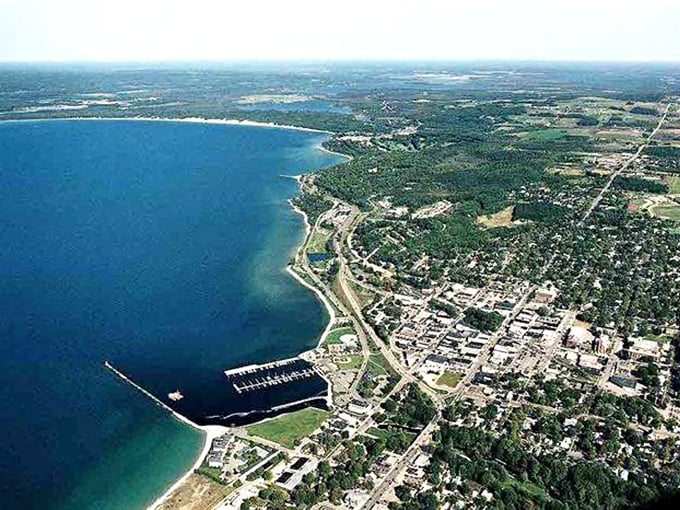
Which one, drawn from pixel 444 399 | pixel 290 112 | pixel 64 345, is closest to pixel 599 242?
pixel 444 399

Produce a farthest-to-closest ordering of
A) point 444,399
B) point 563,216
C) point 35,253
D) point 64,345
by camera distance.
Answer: point 563,216, point 35,253, point 64,345, point 444,399

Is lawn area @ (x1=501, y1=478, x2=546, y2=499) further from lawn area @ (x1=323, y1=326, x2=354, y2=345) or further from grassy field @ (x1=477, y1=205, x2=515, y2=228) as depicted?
grassy field @ (x1=477, y1=205, x2=515, y2=228)

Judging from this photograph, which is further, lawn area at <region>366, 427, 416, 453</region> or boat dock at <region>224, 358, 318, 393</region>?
boat dock at <region>224, 358, 318, 393</region>

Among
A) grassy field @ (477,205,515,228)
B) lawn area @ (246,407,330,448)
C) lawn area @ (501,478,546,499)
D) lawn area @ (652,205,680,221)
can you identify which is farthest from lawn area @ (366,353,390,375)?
lawn area @ (652,205,680,221)

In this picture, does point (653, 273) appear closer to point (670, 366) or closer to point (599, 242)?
point (599, 242)

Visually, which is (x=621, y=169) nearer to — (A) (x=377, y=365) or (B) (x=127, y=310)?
(A) (x=377, y=365)
